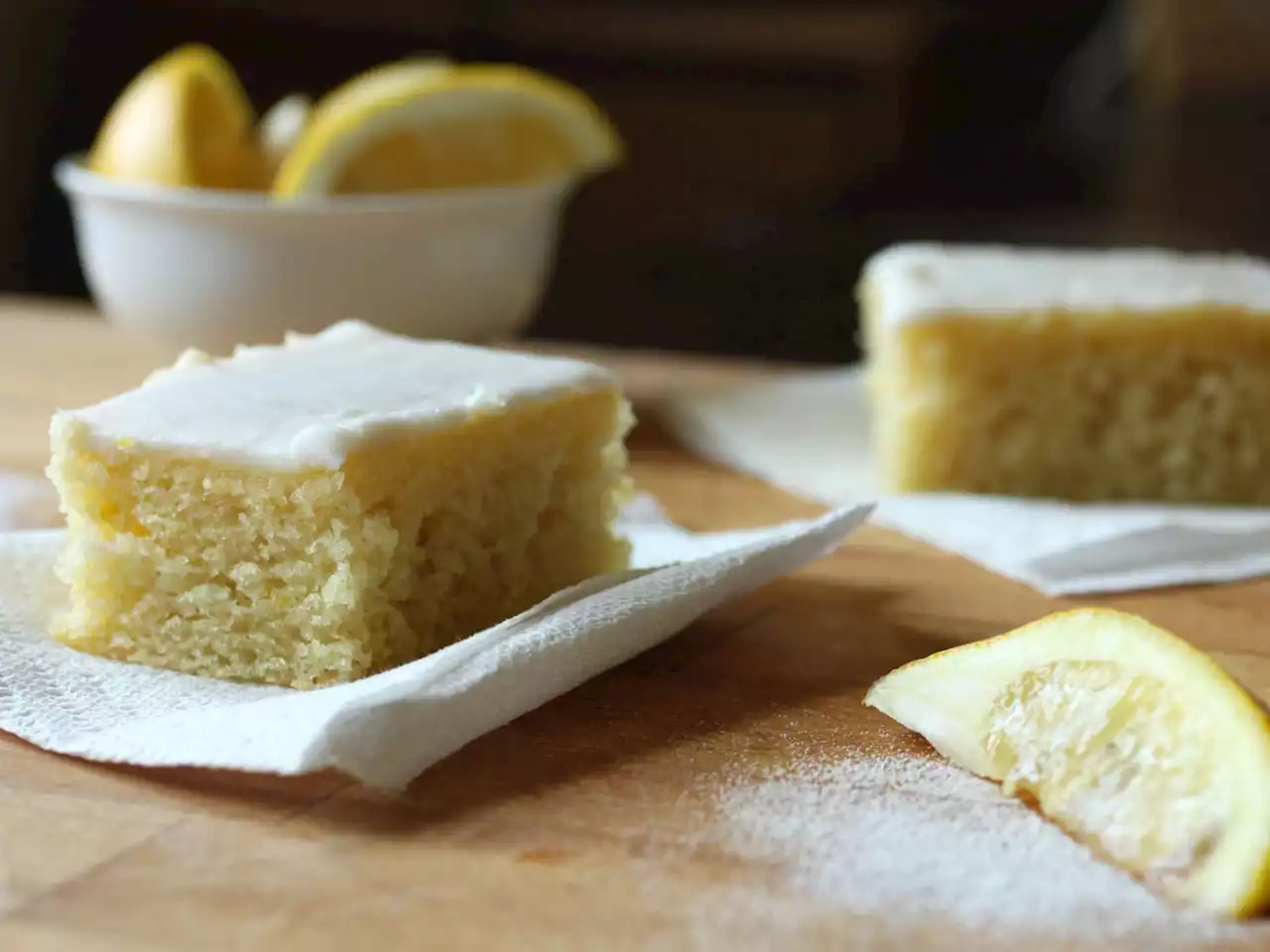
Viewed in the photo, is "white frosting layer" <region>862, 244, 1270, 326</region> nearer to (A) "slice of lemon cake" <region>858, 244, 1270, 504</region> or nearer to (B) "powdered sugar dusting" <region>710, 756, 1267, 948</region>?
(A) "slice of lemon cake" <region>858, 244, 1270, 504</region>

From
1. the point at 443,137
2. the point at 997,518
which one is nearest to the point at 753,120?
the point at 443,137

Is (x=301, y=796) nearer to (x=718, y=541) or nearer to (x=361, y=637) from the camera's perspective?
(x=361, y=637)

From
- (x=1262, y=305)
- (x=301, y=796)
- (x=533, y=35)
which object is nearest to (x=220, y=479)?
(x=301, y=796)

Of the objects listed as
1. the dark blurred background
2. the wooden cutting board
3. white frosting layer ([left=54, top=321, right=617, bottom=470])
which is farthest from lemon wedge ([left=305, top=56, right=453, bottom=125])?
the dark blurred background

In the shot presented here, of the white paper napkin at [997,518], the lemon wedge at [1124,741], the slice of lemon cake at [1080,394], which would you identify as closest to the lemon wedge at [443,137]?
the white paper napkin at [997,518]

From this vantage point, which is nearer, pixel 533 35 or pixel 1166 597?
pixel 1166 597
